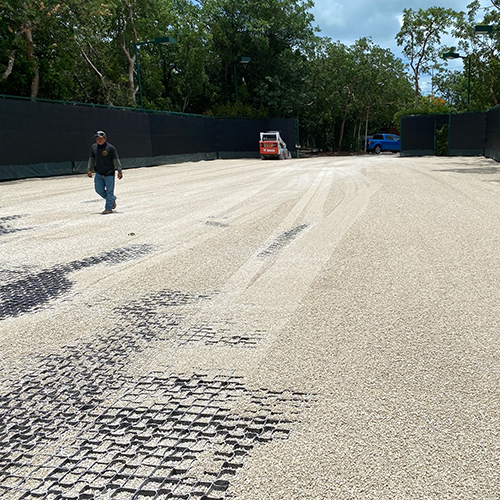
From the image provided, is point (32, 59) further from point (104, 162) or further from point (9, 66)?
point (104, 162)

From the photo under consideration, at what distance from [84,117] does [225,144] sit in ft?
49.4

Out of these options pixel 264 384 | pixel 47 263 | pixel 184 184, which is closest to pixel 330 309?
pixel 264 384

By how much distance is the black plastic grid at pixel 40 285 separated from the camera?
5012 mm

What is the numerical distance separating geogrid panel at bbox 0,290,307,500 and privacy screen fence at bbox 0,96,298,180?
17.8 metres

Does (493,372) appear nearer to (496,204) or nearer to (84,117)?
(496,204)

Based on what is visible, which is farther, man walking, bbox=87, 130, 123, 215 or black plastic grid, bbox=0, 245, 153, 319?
man walking, bbox=87, 130, 123, 215

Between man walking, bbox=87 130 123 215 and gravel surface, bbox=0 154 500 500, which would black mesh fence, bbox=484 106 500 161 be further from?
man walking, bbox=87 130 123 215

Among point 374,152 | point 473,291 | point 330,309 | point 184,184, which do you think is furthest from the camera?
point 374,152

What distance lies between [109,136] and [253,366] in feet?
76.2

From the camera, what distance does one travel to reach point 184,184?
17.4 meters

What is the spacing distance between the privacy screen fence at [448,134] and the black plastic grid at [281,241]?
23.3 m

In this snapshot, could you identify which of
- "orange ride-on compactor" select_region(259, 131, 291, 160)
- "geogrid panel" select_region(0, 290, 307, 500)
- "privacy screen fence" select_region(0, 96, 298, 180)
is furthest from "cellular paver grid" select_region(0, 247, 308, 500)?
"orange ride-on compactor" select_region(259, 131, 291, 160)

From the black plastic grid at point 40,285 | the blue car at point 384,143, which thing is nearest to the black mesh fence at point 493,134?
the blue car at point 384,143

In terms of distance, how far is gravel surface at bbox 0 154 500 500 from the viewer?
246 centimetres
